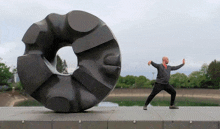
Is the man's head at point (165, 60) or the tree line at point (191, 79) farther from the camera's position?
the tree line at point (191, 79)

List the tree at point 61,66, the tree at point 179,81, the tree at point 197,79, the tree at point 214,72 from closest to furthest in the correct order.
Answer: the tree at point 61,66, the tree at point 214,72, the tree at point 197,79, the tree at point 179,81

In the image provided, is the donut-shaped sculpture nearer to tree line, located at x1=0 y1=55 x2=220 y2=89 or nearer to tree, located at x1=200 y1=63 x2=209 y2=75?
tree line, located at x1=0 y1=55 x2=220 y2=89

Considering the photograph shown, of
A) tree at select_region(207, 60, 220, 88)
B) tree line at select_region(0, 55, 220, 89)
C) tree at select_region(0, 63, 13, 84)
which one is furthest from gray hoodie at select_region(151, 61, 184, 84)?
tree at select_region(207, 60, 220, 88)

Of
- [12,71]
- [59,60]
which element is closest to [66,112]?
[59,60]

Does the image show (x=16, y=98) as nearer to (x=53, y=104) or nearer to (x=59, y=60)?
(x=59, y=60)

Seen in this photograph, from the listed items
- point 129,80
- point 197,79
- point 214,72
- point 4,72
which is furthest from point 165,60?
point 129,80

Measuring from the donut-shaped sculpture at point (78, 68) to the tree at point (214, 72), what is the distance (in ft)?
126

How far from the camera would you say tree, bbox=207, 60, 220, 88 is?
41.0 m

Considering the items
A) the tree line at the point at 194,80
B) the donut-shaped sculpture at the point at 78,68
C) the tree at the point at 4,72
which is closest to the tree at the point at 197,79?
the tree line at the point at 194,80

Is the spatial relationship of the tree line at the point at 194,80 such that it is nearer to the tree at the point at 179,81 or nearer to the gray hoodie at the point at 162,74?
the tree at the point at 179,81

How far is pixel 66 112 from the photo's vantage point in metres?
6.45

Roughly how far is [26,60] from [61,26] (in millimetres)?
1307

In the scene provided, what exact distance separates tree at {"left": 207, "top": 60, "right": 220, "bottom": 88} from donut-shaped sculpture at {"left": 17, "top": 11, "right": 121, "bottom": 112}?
38333 millimetres

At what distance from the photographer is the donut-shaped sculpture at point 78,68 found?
6.30 metres
